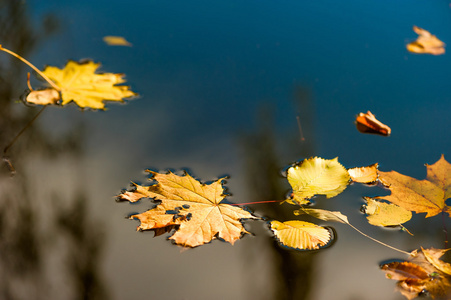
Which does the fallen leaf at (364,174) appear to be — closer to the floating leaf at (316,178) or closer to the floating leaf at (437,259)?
the floating leaf at (316,178)

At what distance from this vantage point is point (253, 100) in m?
1.28

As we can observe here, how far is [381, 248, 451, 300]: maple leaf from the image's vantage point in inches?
29.1

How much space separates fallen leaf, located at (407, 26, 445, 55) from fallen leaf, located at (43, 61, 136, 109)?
3.63 ft

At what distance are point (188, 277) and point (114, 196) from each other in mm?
265

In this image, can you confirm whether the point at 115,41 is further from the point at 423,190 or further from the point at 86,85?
the point at 423,190

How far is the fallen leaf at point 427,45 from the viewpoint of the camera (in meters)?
1.58

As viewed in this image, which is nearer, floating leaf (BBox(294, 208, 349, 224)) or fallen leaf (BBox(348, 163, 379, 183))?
floating leaf (BBox(294, 208, 349, 224))

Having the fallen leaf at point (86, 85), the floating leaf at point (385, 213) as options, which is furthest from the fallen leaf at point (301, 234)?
the fallen leaf at point (86, 85)

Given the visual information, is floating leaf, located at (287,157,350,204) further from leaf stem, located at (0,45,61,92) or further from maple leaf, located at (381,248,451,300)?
leaf stem, located at (0,45,61,92)

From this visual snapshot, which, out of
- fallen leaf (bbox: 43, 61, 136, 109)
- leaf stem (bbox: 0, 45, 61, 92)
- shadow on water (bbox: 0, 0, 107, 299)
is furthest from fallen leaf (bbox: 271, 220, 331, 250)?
leaf stem (bbox: 0, 45, 61, 92)

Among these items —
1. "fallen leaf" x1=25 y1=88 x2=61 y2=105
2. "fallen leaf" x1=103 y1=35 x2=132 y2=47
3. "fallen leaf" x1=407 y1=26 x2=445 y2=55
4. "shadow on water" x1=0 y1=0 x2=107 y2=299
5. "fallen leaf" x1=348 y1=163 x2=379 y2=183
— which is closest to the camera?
"shadow on water" x1=0 y1=0 x2=107 y2=299

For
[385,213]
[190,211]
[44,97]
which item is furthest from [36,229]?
[385,213]

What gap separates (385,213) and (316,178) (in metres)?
0.17

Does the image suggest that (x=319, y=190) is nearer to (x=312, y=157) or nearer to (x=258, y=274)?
(x=312, y=157)
